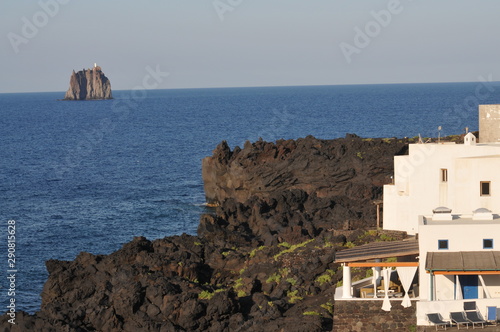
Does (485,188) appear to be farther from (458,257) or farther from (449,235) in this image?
(458,257)

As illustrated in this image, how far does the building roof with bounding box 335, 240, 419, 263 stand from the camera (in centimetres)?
3641

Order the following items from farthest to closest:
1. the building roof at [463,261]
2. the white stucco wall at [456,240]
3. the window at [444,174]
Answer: the window at [444,174]
the white stucco wall at [456,240]
the building roof at [463,261]

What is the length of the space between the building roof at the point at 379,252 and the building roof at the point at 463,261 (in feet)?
5.56

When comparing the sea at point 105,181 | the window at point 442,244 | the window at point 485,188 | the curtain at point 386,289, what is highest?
the window at point 485,188

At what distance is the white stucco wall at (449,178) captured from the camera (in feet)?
142

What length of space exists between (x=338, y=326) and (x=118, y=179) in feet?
243

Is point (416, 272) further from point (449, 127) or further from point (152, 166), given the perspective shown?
point (449, 127)

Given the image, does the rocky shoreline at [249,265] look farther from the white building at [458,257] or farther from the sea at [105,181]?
the sea at [105,181]

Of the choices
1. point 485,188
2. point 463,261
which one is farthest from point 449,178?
point 463,261

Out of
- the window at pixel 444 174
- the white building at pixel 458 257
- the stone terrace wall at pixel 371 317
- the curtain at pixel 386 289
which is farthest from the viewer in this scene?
the window at pixel 444 174

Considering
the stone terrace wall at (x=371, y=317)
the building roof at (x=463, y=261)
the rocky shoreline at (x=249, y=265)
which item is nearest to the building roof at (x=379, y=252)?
the building roof at (x=463, y=261)

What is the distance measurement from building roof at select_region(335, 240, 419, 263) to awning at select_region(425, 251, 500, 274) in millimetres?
1724

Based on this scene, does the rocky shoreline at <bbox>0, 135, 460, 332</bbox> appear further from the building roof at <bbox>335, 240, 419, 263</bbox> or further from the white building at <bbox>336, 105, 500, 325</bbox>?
the white building at <bbox>336, 105, 500, 325</bbox>

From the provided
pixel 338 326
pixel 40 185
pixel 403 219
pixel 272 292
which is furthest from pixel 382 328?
pixel 40 185
